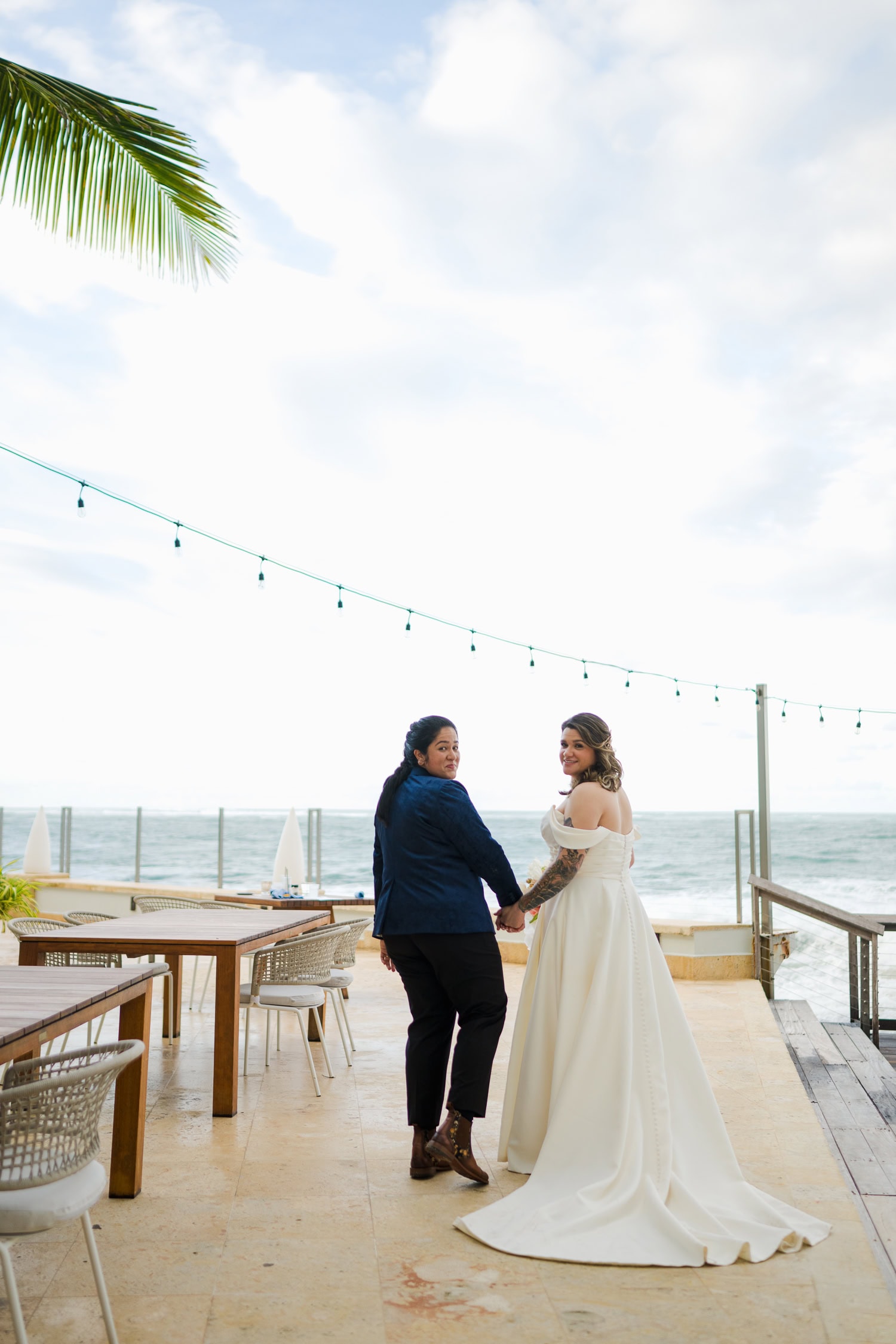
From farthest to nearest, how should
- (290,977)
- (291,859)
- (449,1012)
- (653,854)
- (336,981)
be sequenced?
(653,854) < (291,859) < (336,981) < (290,977) < (449,1012)

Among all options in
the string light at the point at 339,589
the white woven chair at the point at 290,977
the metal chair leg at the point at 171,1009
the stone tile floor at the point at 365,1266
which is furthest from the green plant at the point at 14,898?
the stone tile floor at the point at 365,1266

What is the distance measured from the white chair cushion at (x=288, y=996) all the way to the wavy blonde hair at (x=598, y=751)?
184cm

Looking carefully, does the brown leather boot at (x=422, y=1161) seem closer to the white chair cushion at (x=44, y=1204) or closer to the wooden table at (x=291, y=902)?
the white chair cushion at (x=44, y=1204)

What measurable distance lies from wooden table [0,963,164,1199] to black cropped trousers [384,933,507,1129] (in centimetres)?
81

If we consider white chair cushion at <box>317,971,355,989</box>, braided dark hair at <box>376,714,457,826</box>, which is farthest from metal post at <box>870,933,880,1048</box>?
braided dark hair at <box>376,714,457,826</box>

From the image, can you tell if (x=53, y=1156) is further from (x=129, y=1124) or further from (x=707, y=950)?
(x=707, y=950)

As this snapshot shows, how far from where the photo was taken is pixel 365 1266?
2.53m

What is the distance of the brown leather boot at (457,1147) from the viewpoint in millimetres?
3107

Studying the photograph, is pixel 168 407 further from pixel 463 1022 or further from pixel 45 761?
pixel 45 761

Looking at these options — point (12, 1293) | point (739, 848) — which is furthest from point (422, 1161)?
point (739, 848)

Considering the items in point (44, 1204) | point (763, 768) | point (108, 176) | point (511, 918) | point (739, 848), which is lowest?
point (44, 1204)

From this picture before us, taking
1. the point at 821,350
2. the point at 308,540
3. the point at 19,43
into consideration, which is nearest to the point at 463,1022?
the point at 19,43

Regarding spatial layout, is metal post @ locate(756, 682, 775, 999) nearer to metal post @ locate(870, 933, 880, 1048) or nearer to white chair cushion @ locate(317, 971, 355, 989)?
metal post @ locate(870, 933, 880, 1048)

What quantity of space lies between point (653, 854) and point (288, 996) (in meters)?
32.6
